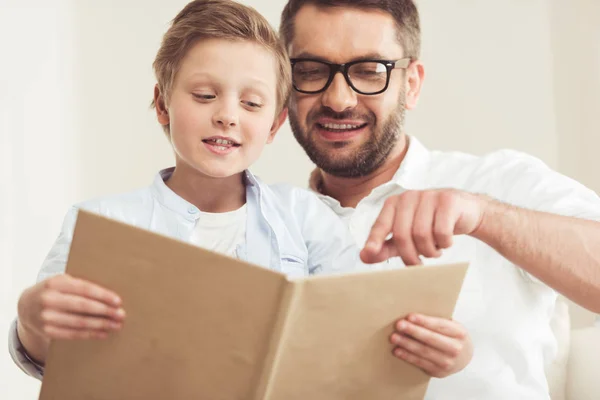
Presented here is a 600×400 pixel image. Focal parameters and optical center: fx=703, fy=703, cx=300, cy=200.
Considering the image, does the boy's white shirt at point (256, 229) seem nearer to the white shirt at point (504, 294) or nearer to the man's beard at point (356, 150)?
the white shirt at point (504, 294)

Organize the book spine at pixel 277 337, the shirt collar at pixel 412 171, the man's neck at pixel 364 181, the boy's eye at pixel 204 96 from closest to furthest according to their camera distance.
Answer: the book spine at pixel 277 337 → the boy's eye at pixel 204 96 → the shirt collar at pixel 412 171 → the man's neck at pixel 364 181

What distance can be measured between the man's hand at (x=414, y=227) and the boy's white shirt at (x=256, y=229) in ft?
1.11

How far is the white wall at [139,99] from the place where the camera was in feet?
8.59

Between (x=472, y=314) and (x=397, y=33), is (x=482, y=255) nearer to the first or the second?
(x=472, y=314)

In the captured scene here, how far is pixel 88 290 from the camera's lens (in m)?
0.98

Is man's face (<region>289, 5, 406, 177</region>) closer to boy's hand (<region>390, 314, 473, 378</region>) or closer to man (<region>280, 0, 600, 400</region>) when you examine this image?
man (<region>280, 0, 600, 400</region>)

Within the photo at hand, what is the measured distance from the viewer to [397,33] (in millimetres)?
1988

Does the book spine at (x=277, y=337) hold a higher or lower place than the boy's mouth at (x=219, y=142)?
lower

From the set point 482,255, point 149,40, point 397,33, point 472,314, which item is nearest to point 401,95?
point 397,33

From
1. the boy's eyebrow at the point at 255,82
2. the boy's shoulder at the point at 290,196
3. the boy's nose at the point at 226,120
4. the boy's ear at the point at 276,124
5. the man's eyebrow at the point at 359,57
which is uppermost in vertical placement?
the man's eyebrow at the point at 359,57

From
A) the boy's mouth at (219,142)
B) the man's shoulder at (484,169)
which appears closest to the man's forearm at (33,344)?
the boy's mouth at (219,142)

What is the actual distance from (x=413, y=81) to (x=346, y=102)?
33 cm

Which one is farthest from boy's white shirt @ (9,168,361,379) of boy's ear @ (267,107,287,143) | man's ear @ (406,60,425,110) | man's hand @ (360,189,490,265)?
man's ear @ (406,60,425,110)

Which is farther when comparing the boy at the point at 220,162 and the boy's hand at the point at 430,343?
the boy at the point at 220,162
